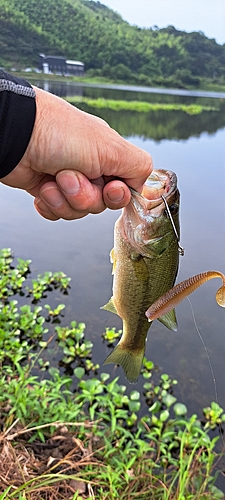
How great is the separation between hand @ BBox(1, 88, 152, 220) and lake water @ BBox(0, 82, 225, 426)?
11.1ft

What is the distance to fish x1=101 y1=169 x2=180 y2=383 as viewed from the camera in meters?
1.57

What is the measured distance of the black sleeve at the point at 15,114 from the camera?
1.30 meters

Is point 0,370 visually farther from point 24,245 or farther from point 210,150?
point 210,150

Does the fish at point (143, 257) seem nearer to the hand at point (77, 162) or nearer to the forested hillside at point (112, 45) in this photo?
the hand at point (77, 162)

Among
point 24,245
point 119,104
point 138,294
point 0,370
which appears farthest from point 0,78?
point 119,104

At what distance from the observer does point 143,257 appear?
1.68 m

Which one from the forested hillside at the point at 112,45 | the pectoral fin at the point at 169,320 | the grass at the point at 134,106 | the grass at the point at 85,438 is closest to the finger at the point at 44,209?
the pectoral fin at the point at 169,320

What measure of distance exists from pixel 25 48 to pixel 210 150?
56.4ft

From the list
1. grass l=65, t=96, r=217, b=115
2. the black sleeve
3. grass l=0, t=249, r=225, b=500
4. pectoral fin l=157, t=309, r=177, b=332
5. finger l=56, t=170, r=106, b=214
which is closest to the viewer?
the black sleeve

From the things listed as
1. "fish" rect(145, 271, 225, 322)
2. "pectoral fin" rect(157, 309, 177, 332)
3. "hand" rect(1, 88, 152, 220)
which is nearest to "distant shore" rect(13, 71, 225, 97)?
"hand" rect(1, 88, 152, 220)

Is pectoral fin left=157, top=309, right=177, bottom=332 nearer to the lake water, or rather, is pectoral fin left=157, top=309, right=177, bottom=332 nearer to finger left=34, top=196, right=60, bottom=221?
finger left=34, top=196, right=60, bottom=221

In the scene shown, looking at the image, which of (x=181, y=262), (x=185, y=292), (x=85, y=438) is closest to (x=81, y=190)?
(x=185, y=292)

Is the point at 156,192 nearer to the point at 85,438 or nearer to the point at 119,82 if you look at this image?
the point at 85,438

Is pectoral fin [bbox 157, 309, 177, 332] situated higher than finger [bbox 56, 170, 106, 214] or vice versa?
finger [bbox 56, 170, 106, 214]
